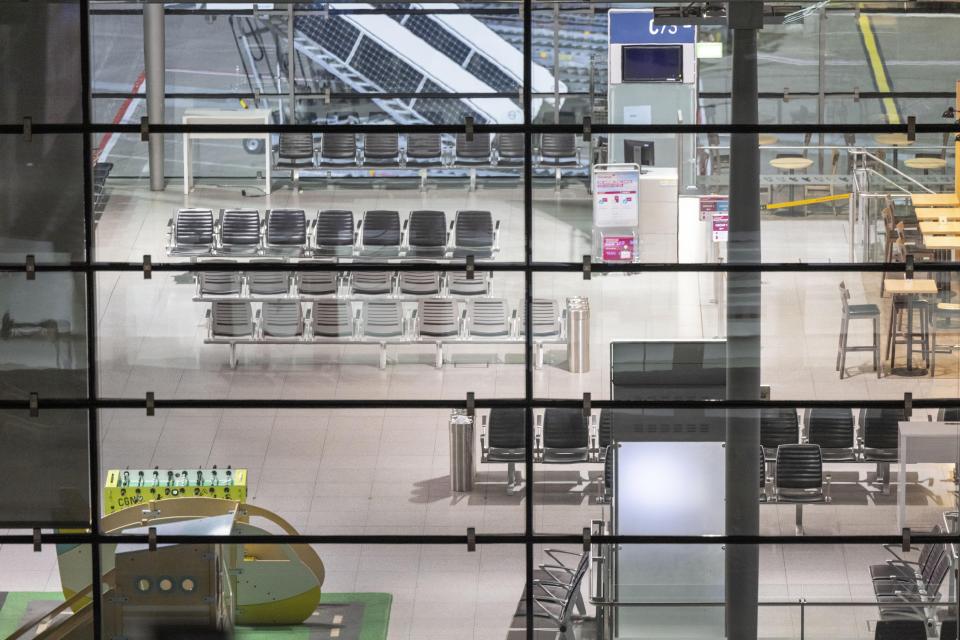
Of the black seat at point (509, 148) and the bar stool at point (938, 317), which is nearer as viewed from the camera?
the black seat at point (509, 148)

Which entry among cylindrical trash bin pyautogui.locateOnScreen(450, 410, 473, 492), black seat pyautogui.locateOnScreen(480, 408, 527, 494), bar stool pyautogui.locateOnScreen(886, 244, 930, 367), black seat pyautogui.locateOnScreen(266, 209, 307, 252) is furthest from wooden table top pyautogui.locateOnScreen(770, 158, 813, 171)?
black seat pyautogui.locateOnScreen(266, 209, 307, 252)

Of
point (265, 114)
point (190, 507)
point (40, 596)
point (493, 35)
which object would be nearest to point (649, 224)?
point (493, 35)

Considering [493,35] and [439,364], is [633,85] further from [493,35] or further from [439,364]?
[439,364]

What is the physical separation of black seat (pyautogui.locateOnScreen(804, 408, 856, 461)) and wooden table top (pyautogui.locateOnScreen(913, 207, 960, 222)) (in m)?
1.47

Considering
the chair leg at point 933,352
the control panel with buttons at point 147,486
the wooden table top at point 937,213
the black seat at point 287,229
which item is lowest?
the control panel with buttons at point 147,486

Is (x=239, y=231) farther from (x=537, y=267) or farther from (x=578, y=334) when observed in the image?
(x=578, y=334)

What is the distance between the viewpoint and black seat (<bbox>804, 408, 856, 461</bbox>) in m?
12.5

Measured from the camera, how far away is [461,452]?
41.5ft

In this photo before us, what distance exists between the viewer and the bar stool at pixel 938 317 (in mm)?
12500

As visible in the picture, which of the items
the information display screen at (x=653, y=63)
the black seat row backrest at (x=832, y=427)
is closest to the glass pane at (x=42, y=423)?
the information display screen at (x=653, y=63)

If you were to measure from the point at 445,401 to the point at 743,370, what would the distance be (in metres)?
2.09

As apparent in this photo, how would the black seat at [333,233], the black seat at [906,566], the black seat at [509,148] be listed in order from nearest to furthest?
→ the black seat at [509,148] < the black seat at [906,566] < the black seat at [333,233]

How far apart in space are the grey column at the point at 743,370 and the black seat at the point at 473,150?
1697mm

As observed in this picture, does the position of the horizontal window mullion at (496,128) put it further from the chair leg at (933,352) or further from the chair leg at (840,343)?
the chair leg at (933,352)
